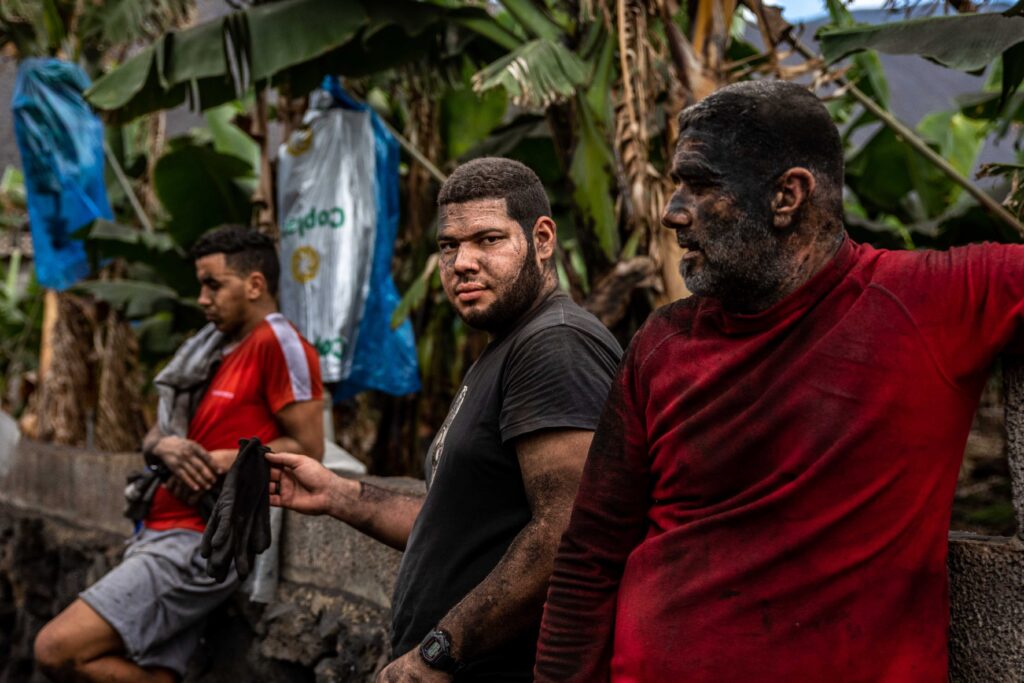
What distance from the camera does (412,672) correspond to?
2.16 m

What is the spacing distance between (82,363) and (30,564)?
2.01 m

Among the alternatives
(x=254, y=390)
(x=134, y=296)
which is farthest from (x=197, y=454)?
(x=134, y=296)

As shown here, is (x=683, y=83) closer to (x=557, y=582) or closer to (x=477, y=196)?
Answer: (x=477, y=196)

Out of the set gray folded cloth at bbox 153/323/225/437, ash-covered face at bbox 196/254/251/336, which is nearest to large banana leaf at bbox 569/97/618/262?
ash-covered face at bbox 196/254/251/336

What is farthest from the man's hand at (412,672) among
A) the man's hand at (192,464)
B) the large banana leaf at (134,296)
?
the large banana leaf at (134,296)

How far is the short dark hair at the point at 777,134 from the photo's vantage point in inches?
66.9

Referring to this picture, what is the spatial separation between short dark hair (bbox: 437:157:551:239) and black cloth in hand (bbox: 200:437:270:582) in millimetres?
933

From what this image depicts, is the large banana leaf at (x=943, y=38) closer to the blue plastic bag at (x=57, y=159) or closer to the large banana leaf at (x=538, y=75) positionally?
the large banana leaf at (x=538, y=75)

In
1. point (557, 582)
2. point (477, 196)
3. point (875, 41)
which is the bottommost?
point (557, 582)

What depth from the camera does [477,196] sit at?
92.7 inches

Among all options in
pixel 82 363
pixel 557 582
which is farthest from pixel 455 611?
pixel 82 363

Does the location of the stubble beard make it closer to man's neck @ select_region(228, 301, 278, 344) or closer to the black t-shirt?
the black t-shirt

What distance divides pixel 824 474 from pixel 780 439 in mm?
85

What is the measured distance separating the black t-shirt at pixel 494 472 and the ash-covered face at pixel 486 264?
0.07 metres
